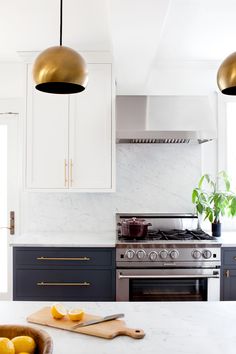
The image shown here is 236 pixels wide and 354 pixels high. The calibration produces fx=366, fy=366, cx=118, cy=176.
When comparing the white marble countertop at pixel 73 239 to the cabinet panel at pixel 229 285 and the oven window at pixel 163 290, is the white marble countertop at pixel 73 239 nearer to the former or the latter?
the cabinet panel at pixel 229 285

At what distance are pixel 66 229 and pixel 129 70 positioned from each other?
1647mm

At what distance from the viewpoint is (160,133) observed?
3.08 metres

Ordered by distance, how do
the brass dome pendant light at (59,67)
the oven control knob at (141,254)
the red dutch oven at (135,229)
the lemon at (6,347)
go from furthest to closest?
the red dutch oven at (135,229) < the oven control knob at (141,254) < the brass dome pendant light at (59,67) < the lemon at (6,347)

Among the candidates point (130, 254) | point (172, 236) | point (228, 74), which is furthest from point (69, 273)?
point (228, 74)

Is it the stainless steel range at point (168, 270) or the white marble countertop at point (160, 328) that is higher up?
the white marble countertop at point (160, 328)

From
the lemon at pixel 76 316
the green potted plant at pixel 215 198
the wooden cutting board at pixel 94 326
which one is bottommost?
the wooden cutting board at pixel 94 326

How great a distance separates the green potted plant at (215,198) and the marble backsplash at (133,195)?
17 cm

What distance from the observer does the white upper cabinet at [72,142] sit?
3.22m

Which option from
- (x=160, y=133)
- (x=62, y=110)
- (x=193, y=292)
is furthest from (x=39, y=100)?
(x=193, y=292)

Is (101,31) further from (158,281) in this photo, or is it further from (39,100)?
(158,281)

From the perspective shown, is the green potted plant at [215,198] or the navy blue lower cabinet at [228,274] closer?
the navy blue lower cabinet at [228,274]

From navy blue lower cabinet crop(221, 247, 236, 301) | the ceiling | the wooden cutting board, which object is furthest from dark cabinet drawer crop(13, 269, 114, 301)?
the ceiling

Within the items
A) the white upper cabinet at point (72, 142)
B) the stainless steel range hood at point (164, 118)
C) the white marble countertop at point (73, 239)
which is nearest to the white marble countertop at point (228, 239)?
the white marble countertop at point (73, 239)

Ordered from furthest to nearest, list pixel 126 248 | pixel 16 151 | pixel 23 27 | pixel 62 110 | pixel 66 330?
pixel 16 151, pixel 62 110, pixel 126 248, pixel 23 27, pixel 66 330
